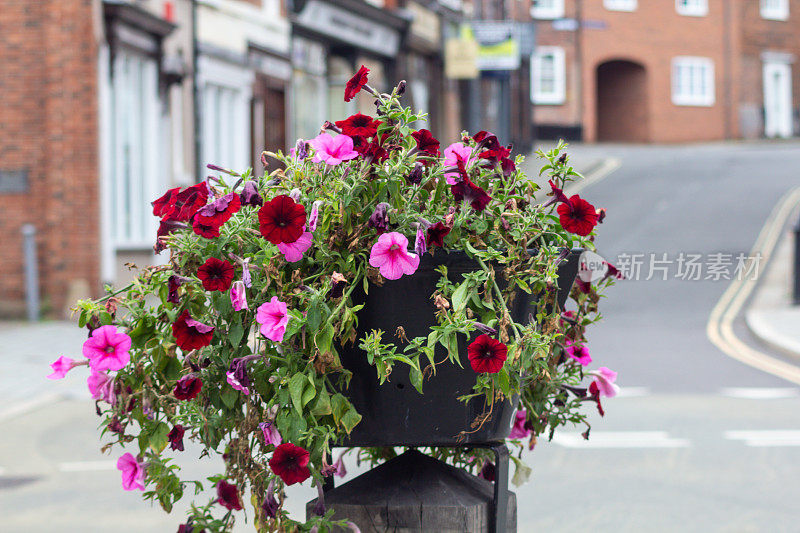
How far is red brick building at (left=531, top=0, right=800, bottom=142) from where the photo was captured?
139 ft

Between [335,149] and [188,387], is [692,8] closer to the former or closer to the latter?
[335,149]

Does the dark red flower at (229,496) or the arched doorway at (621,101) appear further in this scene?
the arched doorway at (621,101)

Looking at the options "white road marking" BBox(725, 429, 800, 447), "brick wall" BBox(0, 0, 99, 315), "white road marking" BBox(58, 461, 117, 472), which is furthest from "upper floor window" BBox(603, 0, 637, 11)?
"white road marking" BBox(58, 461, 117, 472)

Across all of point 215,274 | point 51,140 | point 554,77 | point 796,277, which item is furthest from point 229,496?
point 554,77

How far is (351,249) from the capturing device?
224 cm

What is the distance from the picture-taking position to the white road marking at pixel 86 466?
659 centimetres

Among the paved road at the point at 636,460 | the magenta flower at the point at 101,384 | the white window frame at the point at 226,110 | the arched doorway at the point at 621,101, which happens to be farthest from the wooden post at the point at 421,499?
the arched doorway at the point at 621,101

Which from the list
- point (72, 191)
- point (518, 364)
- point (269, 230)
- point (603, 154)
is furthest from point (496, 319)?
point (603, 154)

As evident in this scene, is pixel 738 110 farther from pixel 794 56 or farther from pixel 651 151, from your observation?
pixel 651 151

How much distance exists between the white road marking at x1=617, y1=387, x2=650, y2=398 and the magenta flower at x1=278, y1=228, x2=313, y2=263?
22.9ft

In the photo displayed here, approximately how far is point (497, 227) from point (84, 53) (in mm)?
12658

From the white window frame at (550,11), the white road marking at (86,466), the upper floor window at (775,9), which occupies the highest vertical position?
the upper floor window at (775,9)

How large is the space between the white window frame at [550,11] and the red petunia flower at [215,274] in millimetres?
41358

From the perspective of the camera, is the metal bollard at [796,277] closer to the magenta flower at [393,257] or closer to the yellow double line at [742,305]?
the yellow double line at [742,305]
